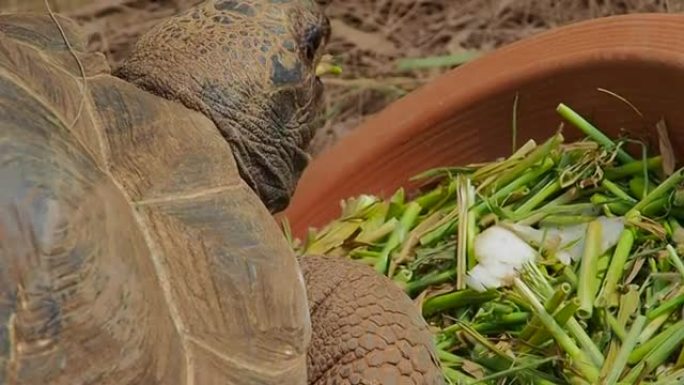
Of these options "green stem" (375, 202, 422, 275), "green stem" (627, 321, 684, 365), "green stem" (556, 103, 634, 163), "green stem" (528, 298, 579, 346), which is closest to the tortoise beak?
"green stem" (375, 202, 422, 275)

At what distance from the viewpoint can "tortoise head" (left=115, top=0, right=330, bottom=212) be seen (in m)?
1.67

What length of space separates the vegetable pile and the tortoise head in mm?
310

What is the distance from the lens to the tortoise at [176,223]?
1148 millimetres

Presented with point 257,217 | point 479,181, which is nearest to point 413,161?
point 479,181

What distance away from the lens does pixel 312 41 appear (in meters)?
1.77

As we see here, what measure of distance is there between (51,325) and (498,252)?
931 mm

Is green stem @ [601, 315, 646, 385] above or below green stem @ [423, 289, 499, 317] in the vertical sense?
above

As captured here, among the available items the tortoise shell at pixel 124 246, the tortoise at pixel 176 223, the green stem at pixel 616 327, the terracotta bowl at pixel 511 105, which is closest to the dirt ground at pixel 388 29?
the terracotta bowl at pixel 511 105

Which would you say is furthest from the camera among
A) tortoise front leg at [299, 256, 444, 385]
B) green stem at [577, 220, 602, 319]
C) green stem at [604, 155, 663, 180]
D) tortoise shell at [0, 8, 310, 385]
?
green stem at [604, 155, 663, 180]

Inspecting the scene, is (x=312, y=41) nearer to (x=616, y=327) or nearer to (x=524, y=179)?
(x=524, y=179)

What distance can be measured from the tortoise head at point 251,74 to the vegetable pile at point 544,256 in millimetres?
310

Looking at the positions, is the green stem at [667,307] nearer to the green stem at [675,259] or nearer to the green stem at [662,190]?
the green stem at [675,259]

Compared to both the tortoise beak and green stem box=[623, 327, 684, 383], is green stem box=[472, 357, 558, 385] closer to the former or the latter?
green stem box=[623, 327, 684, 383]

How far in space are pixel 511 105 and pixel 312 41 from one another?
496mm
